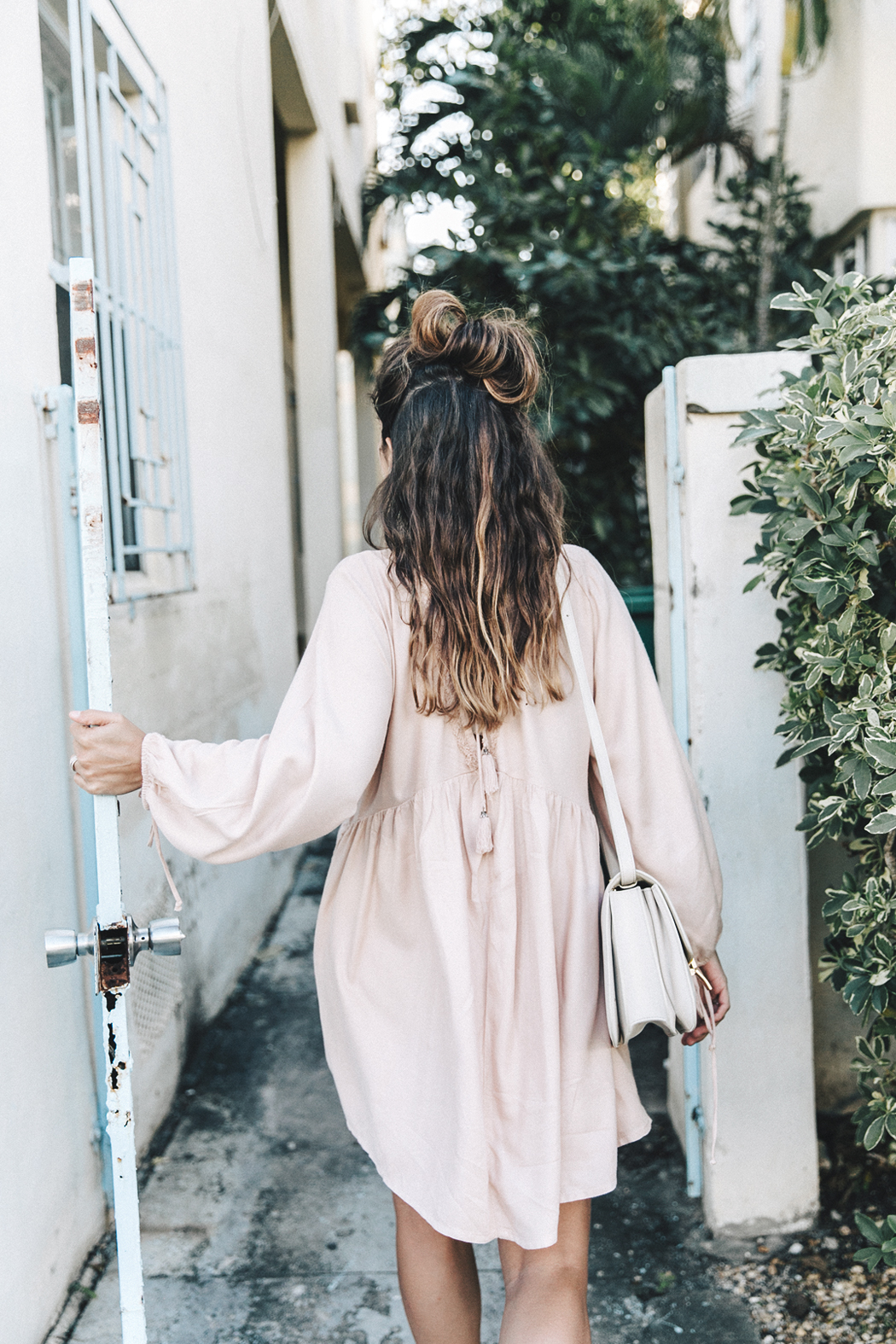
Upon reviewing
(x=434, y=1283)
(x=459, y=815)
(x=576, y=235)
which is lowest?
(x=434, y=1283)

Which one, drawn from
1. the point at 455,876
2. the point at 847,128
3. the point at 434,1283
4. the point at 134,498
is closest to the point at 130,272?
the point at 134,498

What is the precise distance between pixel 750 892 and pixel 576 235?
4896 millimetres

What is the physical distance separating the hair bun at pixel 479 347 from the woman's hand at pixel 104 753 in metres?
0.71

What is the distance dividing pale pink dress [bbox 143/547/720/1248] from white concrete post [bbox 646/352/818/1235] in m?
0.83

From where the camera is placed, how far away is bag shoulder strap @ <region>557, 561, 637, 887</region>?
1.61 meters

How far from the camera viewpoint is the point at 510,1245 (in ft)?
5.53

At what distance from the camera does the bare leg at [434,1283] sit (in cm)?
167

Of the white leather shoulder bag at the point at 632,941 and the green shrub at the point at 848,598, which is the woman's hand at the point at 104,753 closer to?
the white leather shoulder bag at the point at 632,941

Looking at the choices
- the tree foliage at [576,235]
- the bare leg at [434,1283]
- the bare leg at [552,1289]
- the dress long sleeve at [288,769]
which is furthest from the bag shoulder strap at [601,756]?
the tree foliage at [576,235]

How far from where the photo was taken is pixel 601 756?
1617 mm

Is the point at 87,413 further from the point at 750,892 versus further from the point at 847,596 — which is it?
the point at 750,892

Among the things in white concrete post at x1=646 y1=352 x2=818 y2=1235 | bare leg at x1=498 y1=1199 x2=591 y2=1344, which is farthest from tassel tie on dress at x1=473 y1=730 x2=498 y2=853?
white concrete post at x1=646 y1=352 x2=818 y2=1235

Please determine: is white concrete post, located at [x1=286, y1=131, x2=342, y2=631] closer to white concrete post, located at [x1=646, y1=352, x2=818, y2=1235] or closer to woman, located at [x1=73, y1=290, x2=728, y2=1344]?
white concrete post, located at [x1=646, y1=352, x2=818, y2=1235]

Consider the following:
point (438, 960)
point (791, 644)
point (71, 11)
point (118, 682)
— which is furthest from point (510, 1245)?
point (71, 11)
